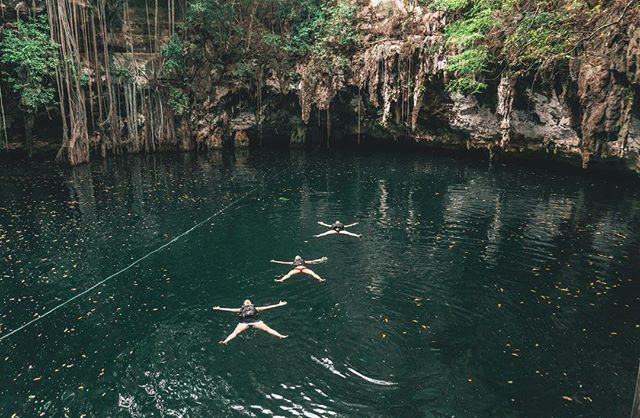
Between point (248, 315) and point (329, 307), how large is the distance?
1.54 meters

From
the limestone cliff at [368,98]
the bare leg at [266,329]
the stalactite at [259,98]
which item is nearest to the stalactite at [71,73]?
the limestone cliff at [368,98]

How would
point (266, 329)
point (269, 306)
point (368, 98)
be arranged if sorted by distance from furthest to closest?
point (368, 98) < point (269, 306) < point (266, 329)

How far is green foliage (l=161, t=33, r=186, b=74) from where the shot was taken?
2403 cm

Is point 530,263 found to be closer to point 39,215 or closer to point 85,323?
point 85,323

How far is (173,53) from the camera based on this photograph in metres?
24.3

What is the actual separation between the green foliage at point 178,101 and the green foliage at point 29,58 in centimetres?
635

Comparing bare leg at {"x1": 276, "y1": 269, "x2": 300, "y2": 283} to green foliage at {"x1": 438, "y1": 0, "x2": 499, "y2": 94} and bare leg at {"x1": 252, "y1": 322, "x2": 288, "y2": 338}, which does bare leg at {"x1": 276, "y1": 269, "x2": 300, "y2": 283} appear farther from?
green foliage at {"x1": 438, "y1": 0, "x2": 499, "y2": 94}

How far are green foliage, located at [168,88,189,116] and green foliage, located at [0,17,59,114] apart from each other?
6353 mm

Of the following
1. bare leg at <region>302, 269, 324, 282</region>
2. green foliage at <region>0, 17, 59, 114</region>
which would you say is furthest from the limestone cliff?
bare leg at <region>302, 269, 324, 282</region>

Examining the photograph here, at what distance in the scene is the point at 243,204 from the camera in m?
14.6

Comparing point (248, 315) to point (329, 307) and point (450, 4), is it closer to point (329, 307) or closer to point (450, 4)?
point (329, 307)

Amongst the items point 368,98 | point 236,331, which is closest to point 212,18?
point 368,98

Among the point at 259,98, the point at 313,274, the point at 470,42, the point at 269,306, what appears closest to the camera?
the point at 269,306

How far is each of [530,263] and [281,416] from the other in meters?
7.09
